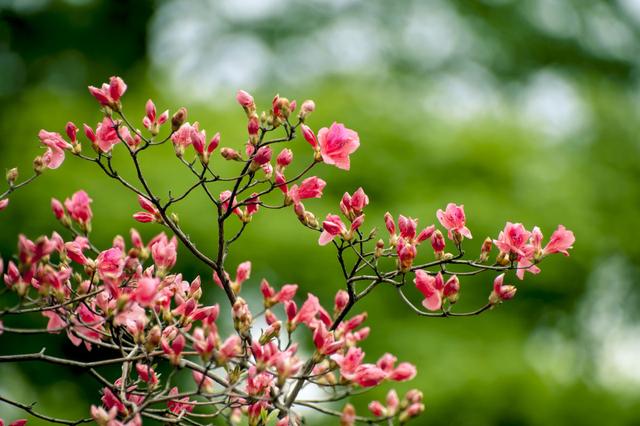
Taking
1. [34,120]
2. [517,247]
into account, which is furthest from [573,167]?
[517,247]

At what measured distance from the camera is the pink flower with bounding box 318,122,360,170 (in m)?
1.59

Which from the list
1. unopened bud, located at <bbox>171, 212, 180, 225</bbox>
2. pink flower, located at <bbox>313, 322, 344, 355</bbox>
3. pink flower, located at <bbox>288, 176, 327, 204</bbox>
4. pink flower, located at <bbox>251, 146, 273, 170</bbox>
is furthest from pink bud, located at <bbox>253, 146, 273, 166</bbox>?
pink flower, located at <bbox>313, 322, 344, 355</bbox>

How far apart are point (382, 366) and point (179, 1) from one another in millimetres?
8868

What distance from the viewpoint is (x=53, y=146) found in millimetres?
1659

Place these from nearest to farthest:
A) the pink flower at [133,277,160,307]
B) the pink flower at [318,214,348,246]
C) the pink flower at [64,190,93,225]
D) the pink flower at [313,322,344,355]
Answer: the pink flower at [133,277,160,307] < the pink flower at [313,322,344,355] < the pink flower at [318,214,348,246] < the pink flower at [64,190,93,225]

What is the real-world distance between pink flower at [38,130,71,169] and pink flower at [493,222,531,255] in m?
0.95

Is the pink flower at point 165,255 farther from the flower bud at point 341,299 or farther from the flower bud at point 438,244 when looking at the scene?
the flower bud at point 438,244

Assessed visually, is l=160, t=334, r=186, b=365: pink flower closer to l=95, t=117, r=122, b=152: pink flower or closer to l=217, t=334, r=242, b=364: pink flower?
l=217, t=334, r=242, b=364: pink flower

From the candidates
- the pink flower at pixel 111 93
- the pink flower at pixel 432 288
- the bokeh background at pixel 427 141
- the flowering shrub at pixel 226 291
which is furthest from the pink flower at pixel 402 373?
the bokeh background at pixel 427 141

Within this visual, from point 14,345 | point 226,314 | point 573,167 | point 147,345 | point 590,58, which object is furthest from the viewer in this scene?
point 590,58

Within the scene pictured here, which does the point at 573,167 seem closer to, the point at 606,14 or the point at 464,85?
the point at 464,85

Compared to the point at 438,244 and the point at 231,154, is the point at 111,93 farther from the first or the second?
the point at 438,244

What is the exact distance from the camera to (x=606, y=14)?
9.94 meters

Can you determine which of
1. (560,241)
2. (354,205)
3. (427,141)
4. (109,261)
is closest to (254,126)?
(354,205)
